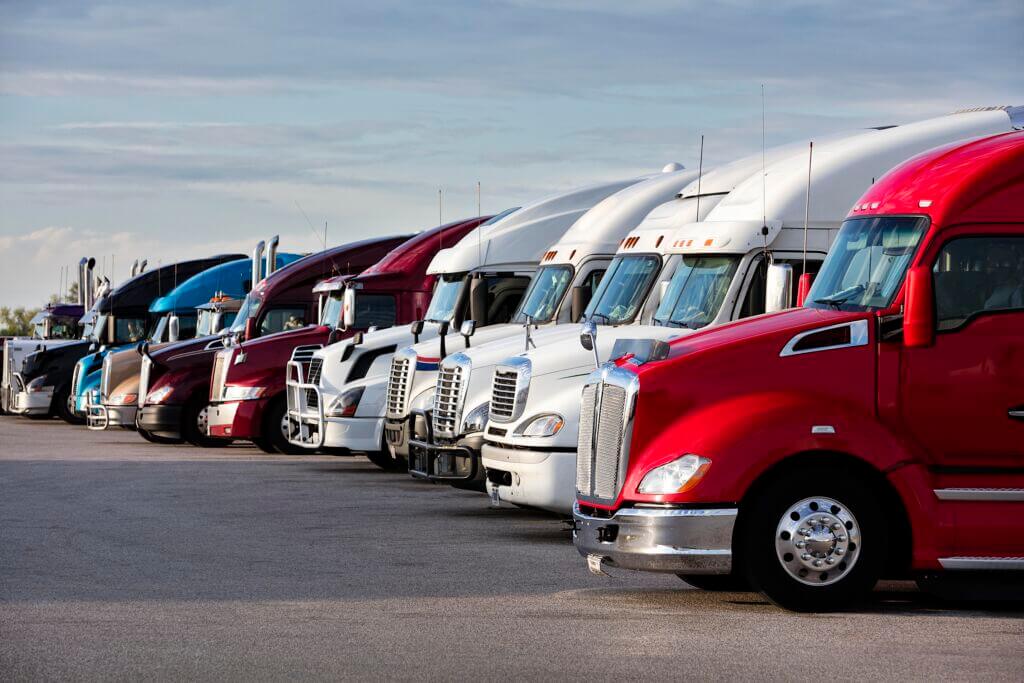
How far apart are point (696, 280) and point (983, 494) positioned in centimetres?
510

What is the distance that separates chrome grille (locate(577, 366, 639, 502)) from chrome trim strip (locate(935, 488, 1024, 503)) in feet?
5.76

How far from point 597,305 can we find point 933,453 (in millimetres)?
6483

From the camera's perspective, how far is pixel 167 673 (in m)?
7.72

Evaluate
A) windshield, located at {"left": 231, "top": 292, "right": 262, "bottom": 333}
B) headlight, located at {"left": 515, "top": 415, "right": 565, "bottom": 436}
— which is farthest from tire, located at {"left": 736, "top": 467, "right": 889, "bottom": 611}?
windshield, located at {"left": 231, "top": 292, "right": 262, "bottom": 333}

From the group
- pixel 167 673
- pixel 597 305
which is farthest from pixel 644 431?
pixel 597 305

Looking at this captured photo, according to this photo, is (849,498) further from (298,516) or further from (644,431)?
(298,516)

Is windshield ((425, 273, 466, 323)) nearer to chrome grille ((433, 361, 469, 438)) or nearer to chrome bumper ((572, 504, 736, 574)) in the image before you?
chrome grille ((433, 361, 469, 438))

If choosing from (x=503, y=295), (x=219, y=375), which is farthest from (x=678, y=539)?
(x=219, y=375)

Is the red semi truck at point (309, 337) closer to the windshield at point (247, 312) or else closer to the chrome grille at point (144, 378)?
the windshield at point (247, 312)

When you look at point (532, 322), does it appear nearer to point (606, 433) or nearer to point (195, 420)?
point (606, 433)

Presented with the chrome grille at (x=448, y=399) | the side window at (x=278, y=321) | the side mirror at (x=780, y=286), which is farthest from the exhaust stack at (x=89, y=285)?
the side mirror at (x=780, y=286)

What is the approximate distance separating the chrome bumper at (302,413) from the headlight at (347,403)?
0.66ft

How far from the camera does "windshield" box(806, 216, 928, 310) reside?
968 cm

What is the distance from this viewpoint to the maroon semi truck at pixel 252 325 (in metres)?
25.7
